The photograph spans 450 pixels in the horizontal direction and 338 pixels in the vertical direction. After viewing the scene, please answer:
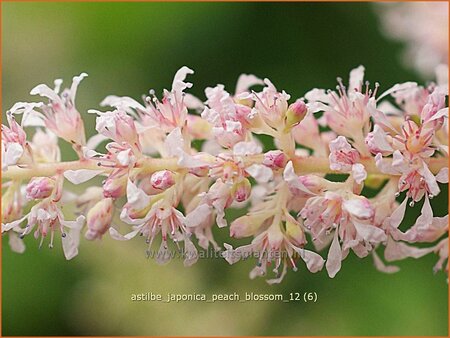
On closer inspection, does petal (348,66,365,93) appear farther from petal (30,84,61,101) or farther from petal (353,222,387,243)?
petal (30,84,61,101)

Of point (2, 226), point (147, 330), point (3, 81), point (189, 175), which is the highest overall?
point (189, 175)

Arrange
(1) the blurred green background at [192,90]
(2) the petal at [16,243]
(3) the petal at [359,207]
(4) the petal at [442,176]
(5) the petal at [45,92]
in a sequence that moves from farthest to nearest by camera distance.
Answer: (1) the blurred green background at [192,90], (2) the petal at [16,243], (5) the petal at [45,92], (4) the petal at [442,176], (3) the petal at [359,207]

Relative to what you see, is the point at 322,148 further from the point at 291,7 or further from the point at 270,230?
the point at 291,7

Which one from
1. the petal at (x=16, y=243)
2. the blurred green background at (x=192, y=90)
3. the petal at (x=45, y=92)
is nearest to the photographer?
the petal at (x=45, y=92)

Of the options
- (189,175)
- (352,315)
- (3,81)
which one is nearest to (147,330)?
(352,315)

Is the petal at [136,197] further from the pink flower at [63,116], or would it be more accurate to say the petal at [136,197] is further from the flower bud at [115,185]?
the pink flower at [63,116]

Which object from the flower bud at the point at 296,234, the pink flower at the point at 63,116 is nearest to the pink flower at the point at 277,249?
the flower bud at the point at 296,234
